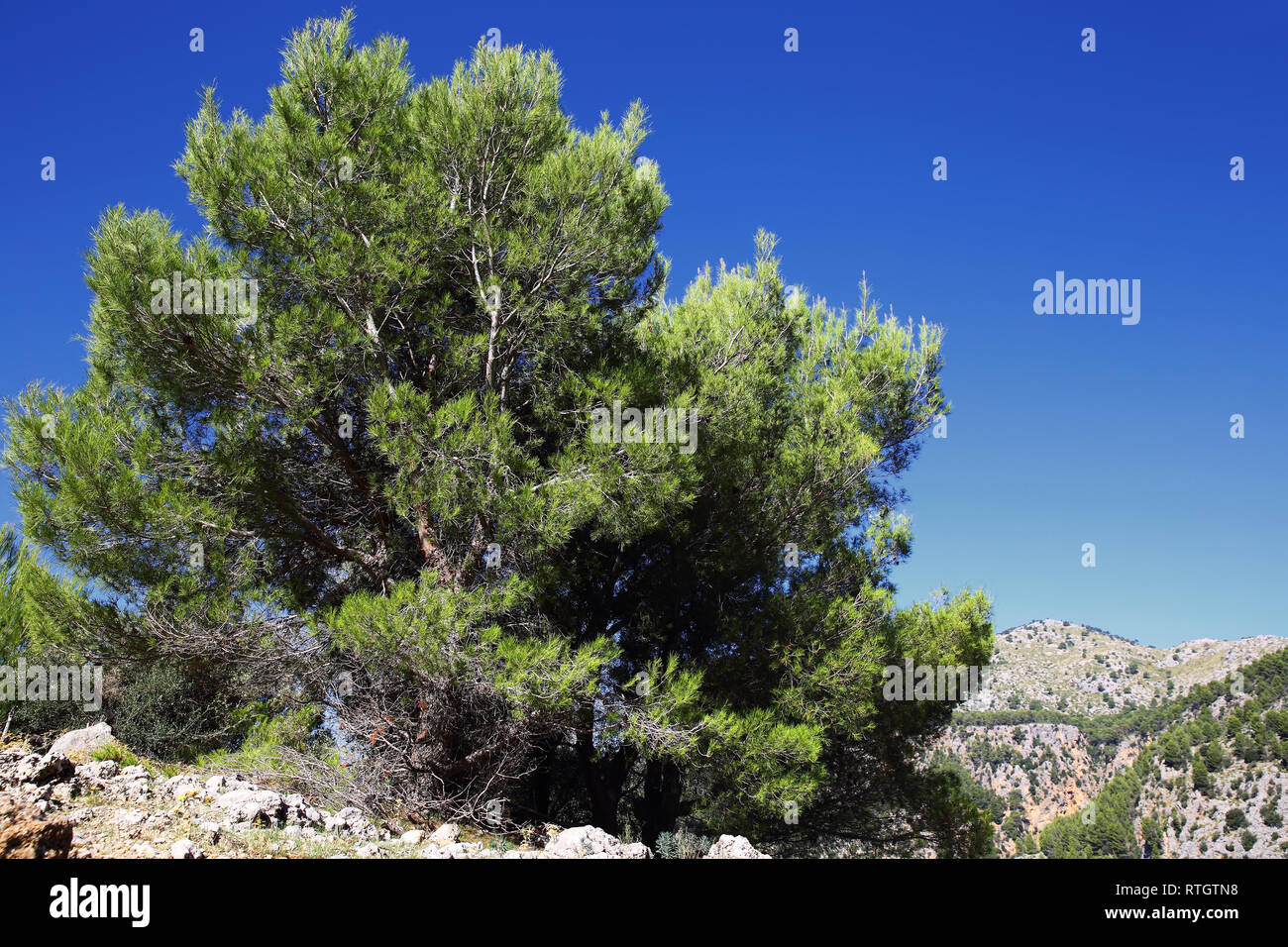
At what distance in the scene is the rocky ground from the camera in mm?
4062

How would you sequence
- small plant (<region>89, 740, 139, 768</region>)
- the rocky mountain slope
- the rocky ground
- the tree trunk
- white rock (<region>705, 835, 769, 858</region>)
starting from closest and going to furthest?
the rocky ground, white rock (<region>705, 835, 769, 858</region>), small plant (<region>89, 740, 139, 768</region>), the tree trunk, the rocky mountain slope

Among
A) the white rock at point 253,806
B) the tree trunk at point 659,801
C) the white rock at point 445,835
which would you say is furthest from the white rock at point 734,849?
the tree trunk at point 659,801

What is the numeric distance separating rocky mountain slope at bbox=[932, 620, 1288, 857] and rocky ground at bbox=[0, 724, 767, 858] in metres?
12.1

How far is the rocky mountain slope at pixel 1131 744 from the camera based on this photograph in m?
59.0

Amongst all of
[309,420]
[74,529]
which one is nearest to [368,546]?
[309,420]

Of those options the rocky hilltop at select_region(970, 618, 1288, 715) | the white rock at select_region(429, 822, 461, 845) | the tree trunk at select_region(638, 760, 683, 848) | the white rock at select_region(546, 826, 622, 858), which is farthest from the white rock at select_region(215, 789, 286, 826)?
the rocky hilltop at select_region(970, 618, 1288, 715)

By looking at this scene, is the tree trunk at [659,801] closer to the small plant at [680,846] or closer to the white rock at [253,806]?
the small plant at [680,846]

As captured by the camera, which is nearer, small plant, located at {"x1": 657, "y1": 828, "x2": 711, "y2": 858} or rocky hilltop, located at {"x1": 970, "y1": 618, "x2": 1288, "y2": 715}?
small plant, located at {"x1": 657, "y1": 828, "x2": 711, "y2": 858}

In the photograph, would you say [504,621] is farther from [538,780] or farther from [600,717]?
[538,780]

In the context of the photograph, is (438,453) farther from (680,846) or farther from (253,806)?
(680,846)

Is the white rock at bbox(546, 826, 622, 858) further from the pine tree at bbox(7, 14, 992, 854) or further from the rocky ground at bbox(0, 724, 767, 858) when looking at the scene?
the pine tree at bbox(7, 14, 992, 854)

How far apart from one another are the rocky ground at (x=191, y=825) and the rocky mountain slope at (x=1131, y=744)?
12.1 meters

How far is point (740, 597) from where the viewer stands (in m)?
10.4

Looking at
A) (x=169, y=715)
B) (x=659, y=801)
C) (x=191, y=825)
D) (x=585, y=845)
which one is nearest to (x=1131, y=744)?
(x=659, y=801)
